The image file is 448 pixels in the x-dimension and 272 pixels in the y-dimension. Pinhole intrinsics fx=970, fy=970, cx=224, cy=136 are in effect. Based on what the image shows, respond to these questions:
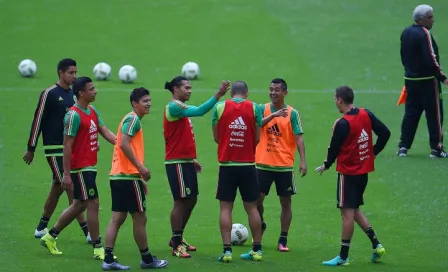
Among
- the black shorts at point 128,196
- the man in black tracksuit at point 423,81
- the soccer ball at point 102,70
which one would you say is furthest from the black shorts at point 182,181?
the soccer ball at point 102,70

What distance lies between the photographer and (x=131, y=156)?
1065 cm

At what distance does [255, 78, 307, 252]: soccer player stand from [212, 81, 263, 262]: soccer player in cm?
70

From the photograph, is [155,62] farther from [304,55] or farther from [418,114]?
[418,114]

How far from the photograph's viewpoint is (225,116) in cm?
1129

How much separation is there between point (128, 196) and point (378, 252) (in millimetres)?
2944

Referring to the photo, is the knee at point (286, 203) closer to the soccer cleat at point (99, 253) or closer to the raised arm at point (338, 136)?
the raised arm at point (338, 136)

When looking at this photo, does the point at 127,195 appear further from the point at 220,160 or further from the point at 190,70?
the point at 190,70

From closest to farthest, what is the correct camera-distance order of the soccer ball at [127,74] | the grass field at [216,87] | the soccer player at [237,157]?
1. the soccer player at [237,157]
2. the grass field at [216,87]
3. the soccer ball at [127,74]

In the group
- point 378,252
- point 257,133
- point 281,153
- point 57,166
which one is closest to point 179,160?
point 257,133

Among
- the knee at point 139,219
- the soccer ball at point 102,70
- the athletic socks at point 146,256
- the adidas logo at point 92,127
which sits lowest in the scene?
the athletic socks at point 146,256

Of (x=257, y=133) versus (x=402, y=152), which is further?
(x=402, y=152)

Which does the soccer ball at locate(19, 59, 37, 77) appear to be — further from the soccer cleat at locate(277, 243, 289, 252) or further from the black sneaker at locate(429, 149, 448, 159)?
the soccer cleat at locate(277, 243, 289, 252)

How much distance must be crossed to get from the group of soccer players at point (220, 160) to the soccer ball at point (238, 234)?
14.2 inches

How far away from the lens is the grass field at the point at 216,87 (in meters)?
12.1
